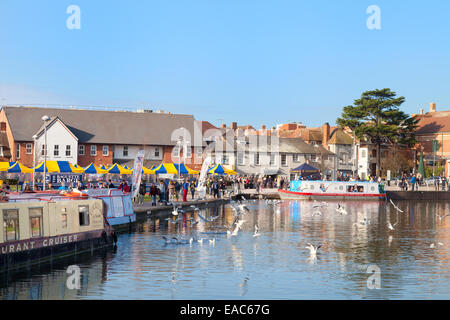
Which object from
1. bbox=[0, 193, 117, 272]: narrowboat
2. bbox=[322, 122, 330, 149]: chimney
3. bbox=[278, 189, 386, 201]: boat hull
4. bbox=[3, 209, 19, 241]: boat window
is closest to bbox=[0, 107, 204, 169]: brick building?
bbox=[278, 189, 386, 201]: boat hull

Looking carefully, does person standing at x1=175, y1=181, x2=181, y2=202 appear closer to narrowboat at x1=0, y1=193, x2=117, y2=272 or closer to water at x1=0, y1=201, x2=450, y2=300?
water at x1=0, y1=201, x2=450, y2=300

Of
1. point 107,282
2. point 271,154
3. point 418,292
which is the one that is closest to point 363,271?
point 418,292

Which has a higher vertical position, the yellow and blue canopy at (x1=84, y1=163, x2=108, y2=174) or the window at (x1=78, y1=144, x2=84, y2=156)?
the window at (x1=78, y1=144, x2=84, y2=156)

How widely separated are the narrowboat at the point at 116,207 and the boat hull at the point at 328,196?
42.8 metres

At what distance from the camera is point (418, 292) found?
→ 22078 millimetres

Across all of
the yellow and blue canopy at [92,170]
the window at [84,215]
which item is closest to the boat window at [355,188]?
the yellow and blue canopy at [92,170]

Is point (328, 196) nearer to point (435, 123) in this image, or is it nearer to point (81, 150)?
point (81, 150)

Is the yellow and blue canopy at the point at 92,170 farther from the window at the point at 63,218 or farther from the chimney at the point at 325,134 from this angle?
the chimney at the point at 325,134

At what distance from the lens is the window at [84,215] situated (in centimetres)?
2841

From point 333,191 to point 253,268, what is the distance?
5633 cm

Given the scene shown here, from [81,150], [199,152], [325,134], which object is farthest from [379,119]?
[81,150]

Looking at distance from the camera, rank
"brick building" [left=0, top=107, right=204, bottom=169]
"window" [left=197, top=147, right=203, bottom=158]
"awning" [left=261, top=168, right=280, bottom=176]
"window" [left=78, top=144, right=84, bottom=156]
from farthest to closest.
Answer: "awning" [left=261, top=168, right=280, bottom=176] → "window" [left=197, top=147, right=203, bottom=158] → "window" [left=78, top=144, right=84, bottom=156] → "brick building" [left=0, top=107, right=204, bottom=169]

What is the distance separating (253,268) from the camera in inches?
1028

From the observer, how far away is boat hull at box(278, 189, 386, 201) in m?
79.9
